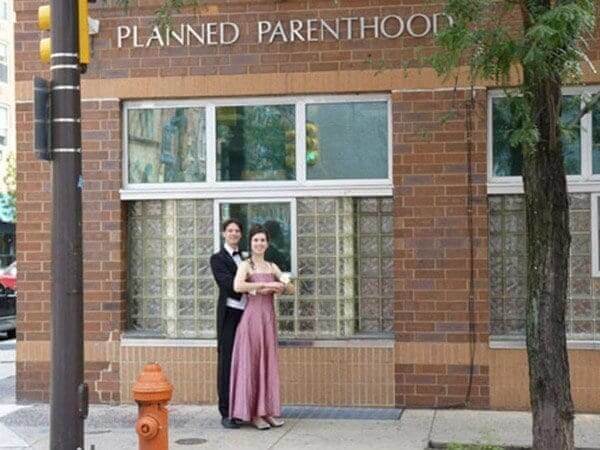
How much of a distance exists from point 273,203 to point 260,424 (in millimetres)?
2333

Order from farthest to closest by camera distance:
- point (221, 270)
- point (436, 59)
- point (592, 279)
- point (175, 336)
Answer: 1. point (175, 336)
2. point (592, 279)
3. point (221, 270)
4. point (436, 59)

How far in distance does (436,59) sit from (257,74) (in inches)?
137

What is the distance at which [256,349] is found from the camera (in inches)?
346

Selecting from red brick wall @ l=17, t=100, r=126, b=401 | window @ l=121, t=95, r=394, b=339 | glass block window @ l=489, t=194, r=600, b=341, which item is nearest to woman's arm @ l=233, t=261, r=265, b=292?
window @ l=121, t=95, r=394, b=339

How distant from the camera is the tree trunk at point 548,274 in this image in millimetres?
6703

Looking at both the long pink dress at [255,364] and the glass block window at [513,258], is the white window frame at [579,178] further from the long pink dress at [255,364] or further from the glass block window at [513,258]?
the long pink dress at [255,364]

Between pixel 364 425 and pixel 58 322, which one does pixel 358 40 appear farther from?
pixel 58 322

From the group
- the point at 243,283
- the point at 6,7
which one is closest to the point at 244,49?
the point at 243,283

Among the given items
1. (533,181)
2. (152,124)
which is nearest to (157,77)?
(152,124)

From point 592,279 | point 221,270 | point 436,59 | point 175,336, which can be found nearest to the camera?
point 436,59

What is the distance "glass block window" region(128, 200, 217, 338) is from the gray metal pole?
3322 millimetres

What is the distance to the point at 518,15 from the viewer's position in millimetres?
9367

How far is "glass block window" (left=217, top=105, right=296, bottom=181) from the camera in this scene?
32.9 feet

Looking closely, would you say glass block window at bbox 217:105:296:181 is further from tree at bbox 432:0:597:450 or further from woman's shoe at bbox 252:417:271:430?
tree at bbox 432:0:597:450
